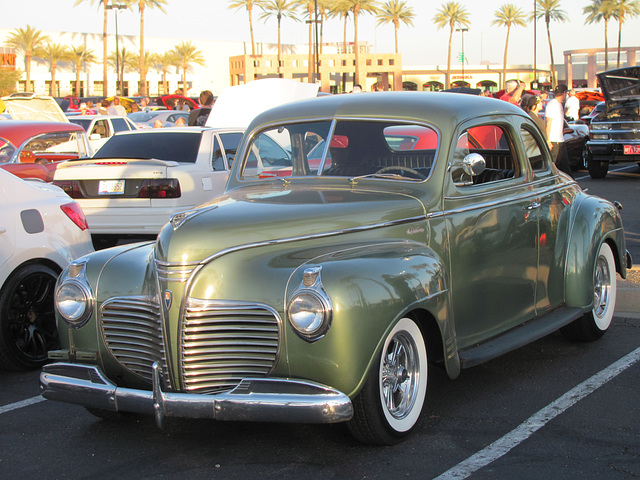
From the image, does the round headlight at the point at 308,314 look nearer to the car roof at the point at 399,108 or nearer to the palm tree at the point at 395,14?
the car roof at the point at 399,108

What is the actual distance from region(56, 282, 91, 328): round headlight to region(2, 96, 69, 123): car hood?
1266 cm

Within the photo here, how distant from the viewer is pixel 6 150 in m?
11.3

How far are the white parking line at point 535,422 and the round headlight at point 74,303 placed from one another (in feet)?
6.54

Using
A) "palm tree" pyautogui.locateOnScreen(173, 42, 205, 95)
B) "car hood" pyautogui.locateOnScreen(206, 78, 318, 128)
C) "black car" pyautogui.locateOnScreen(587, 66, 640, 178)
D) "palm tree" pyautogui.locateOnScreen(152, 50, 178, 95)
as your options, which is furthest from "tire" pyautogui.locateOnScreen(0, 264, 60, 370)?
"palm tree" pyautogui.locateOnScreen(173, 42, 205, 95)

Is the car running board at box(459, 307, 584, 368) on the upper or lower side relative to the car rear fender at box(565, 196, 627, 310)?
lower

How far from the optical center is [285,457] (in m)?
4.07

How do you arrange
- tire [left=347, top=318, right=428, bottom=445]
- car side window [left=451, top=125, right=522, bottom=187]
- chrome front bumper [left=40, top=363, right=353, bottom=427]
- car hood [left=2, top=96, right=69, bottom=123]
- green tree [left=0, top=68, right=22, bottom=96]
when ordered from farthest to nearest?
green tree [left=0, top=68, right=22, bottom=96], car hood [left=2, top=96, right=69, bottom=123], car side window [left=451, top=125, right=522, bottom=187], tire [left=347, top=318, right=428, bottom=445], chrome front bumper [left=40, top=363, right=353, bottom=427]

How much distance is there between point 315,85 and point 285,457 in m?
13.4

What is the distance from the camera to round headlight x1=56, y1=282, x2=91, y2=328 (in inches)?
169

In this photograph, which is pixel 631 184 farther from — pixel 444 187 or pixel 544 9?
pixel 544 9

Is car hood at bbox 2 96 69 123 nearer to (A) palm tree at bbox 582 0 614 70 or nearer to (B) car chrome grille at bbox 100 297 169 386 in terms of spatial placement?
(B) car chrome grille at bbox 100 297 169 386

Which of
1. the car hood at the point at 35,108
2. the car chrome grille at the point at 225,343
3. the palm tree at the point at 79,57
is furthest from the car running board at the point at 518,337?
the palm tree at the point at 79,57

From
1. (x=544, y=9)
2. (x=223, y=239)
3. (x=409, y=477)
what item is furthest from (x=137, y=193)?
(x=544, y=9)

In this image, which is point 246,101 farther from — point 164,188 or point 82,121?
point 164,188
